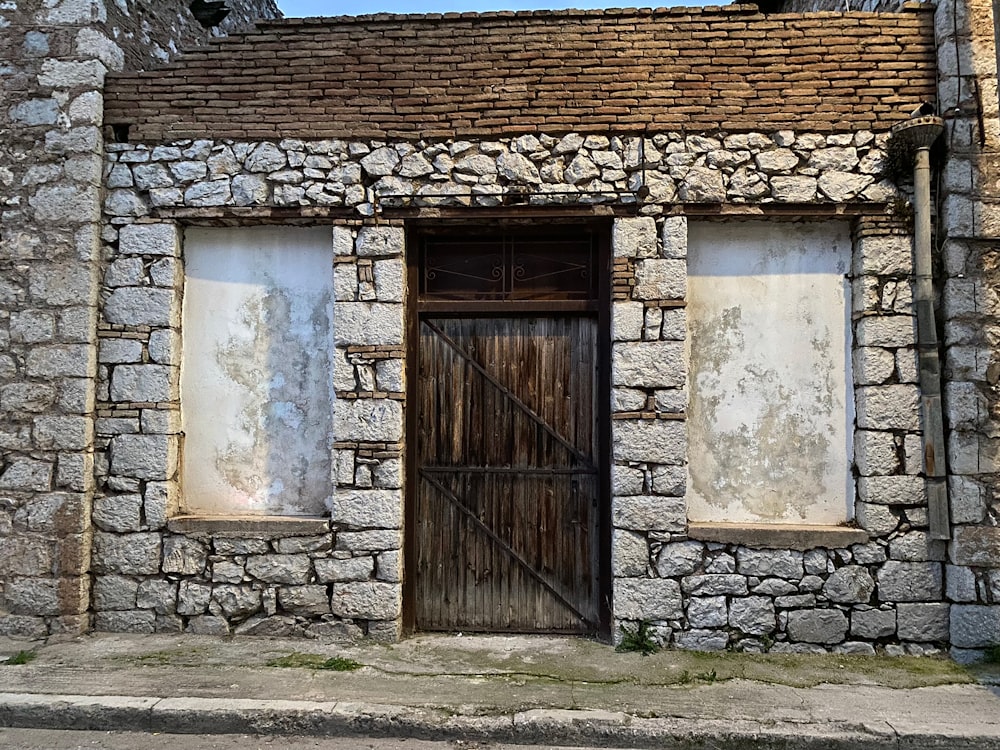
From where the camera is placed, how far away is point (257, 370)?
15.9 ft

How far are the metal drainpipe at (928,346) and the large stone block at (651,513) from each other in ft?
5.13

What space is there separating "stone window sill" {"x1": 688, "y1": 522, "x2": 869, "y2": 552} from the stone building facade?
0.02 m

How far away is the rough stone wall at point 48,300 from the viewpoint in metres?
4.58

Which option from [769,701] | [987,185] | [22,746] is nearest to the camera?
[22,746]

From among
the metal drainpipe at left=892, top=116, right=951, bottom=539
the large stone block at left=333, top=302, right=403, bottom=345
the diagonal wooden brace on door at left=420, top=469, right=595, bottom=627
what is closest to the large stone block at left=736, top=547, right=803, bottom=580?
the metal drainpipe at left=892, top=116, right=951, bottom=539

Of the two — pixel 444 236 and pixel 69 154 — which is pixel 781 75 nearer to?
pixel 444 236

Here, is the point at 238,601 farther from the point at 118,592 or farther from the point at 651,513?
the point at 651,513

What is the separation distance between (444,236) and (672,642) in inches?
125

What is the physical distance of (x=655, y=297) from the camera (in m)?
4.52

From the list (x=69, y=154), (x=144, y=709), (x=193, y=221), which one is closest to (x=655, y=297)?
(x=193, y=221)

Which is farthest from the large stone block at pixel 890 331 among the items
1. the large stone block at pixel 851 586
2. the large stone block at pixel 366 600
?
the large stone block at pixel 366 600

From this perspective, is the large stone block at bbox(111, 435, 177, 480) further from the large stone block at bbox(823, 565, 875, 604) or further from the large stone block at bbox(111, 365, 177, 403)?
the large stone block at bbox(823, 565, 875, 604)

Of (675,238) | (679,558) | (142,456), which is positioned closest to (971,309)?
(675,238)

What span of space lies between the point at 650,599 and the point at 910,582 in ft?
5.43
